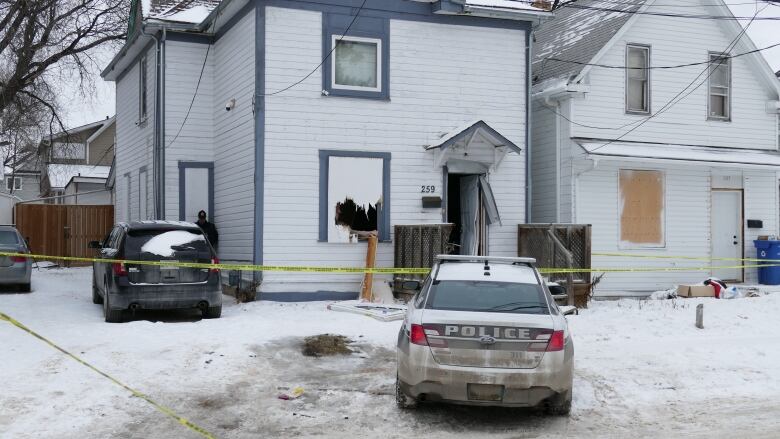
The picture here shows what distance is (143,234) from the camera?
1321 centimetres

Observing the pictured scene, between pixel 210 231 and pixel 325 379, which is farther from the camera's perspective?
pixel 210 231

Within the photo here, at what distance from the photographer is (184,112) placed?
19422 millimetres

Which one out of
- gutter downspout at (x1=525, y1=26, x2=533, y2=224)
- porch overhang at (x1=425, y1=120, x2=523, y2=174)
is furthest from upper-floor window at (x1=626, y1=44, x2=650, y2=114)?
porch overhang at (x1=425, y1=120, x2=523, y2=174)

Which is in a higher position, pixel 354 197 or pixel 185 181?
pixel 185 181

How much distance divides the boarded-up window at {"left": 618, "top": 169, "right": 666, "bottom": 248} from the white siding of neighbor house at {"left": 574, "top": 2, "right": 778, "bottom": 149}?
3.08ft

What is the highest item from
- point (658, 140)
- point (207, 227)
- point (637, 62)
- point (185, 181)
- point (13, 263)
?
point (637, 62)

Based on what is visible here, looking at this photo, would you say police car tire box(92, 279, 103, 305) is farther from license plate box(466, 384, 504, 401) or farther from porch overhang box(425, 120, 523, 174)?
license plate box(466, 384, 504, 401)

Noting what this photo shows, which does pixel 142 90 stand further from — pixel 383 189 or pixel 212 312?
pixel 212 312

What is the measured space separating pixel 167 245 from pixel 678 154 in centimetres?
1204

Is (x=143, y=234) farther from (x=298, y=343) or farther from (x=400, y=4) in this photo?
(x=400, y=4)

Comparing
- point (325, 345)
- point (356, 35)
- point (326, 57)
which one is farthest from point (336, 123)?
point (325, 345)

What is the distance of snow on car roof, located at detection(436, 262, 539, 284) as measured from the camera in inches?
349

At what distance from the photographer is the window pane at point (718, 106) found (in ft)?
67.4

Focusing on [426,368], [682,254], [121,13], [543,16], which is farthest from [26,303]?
[121,13]
